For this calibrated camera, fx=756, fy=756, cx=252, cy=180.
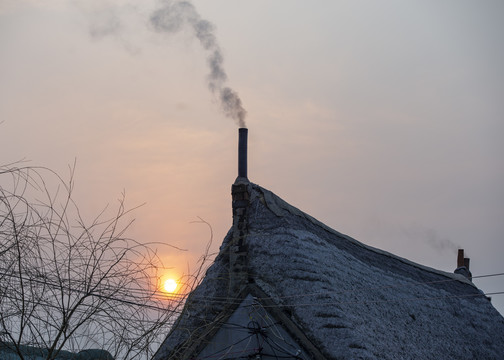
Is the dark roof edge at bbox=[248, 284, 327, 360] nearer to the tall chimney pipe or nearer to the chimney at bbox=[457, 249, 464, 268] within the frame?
the tall chimney pipe

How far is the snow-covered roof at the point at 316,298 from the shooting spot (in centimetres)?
1176

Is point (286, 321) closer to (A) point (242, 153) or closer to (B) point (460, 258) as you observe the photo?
(A) point (242, 153)

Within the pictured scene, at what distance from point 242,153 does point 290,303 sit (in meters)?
3.38

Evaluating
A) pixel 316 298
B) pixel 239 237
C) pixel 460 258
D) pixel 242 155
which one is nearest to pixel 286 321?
pixel 316 298

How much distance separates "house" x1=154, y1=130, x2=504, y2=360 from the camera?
1173cm

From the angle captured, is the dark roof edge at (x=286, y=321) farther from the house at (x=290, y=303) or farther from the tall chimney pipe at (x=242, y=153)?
the tall chimney pipe at (x=242, y=153)

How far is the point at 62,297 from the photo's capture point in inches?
368

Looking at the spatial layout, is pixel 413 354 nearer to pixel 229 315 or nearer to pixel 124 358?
pixel 229 315

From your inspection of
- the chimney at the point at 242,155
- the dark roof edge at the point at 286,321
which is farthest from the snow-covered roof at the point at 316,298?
the chimney at the point at 242,155

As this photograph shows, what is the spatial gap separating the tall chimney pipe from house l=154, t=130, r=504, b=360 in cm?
8

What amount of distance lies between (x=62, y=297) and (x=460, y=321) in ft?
34.4

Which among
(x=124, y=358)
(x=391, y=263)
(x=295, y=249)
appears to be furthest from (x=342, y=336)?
(x=391, y=263)

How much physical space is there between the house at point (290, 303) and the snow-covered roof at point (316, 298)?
17 mm

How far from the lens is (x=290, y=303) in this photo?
39.5 ft
